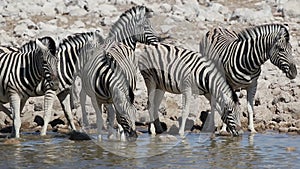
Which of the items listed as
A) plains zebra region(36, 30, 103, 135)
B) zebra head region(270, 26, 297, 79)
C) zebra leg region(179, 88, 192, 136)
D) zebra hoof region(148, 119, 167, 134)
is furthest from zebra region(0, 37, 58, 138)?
zebra head region(270, 26, 297, 79)

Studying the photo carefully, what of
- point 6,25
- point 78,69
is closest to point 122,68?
point 78,69

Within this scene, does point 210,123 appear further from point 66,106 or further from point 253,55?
point 66,106

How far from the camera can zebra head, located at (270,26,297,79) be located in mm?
12523

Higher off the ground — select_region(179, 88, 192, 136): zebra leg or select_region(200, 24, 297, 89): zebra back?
select_region(200, 24, 297, 89): zebra back

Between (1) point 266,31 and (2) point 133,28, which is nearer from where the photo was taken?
(1) point 266,31

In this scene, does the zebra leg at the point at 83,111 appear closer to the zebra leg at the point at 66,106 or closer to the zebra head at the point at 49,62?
the zebra leg at the point at 66,106

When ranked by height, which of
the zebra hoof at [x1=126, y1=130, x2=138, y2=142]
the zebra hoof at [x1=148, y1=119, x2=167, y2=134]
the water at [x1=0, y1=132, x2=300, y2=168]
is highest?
the zebra hoof at [x1=148, y1=119, x2=167, y2=134]

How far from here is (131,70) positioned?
11.5 meters

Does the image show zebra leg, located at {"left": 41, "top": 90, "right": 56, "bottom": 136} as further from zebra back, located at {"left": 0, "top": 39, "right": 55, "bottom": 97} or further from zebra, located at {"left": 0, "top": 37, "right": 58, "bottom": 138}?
zebra back, located at {"left": 0, "top": 39, "right": 55, "bottom": 97}

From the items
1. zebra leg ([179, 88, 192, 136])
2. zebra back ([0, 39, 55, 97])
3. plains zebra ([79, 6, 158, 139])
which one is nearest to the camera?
plains zebra ([79, 6, 158, 139])

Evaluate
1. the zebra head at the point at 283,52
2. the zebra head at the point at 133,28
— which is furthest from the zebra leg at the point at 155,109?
the zebra head at the point at 283,52

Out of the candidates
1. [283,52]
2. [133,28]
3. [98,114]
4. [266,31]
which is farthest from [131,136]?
[266,31]

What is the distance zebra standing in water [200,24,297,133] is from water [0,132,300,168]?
3.50 ft

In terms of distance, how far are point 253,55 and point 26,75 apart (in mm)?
3804
